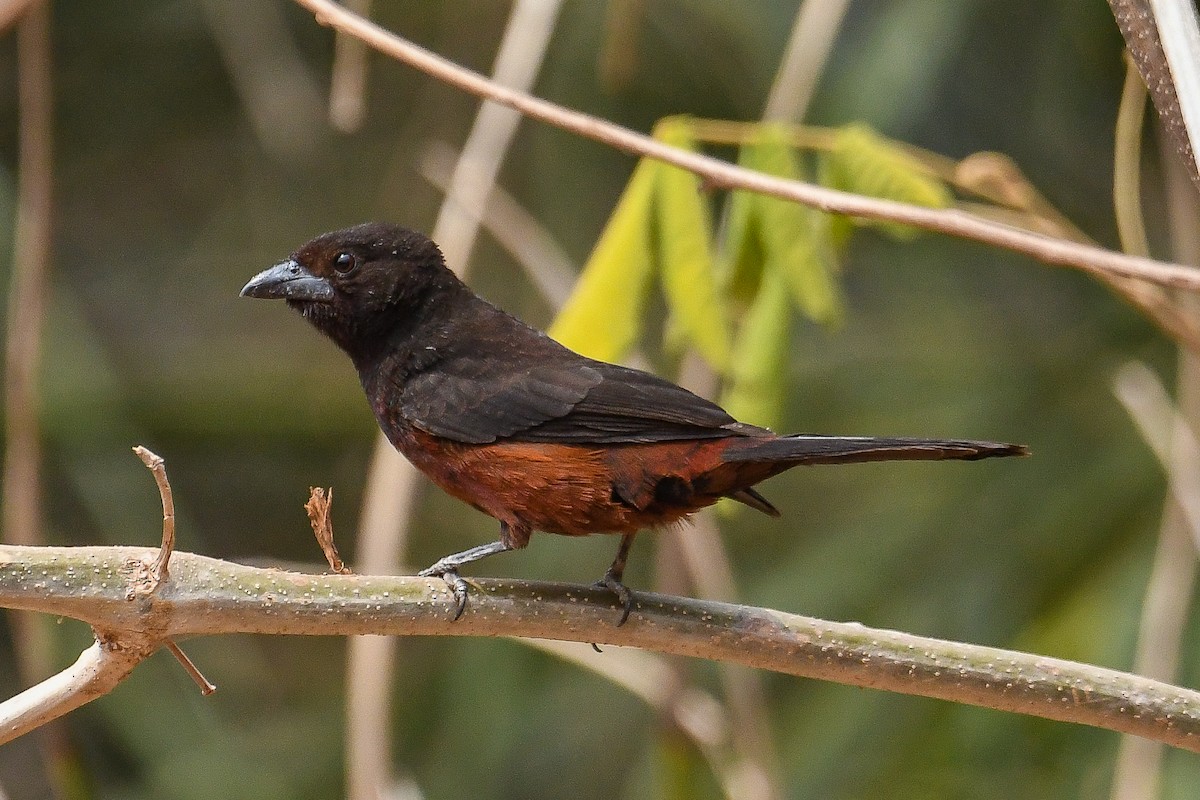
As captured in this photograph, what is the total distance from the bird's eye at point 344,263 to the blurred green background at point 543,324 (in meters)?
1.47

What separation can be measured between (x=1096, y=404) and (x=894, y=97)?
4.34 feet

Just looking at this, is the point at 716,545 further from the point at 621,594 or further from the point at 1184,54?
the point at 1184,54

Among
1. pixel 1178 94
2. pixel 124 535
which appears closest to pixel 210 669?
pixel 124 535

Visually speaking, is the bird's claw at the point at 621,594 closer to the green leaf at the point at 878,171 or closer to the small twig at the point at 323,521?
the small twig at the point at 323,521

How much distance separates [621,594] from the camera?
80.4 inches

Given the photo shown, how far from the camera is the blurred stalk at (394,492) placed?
113 inches

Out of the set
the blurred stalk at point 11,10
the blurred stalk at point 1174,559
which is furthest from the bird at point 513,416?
the blurred stalk at point 1174,559

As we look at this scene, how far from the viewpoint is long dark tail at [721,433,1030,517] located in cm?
185

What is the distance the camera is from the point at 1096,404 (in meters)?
4.54

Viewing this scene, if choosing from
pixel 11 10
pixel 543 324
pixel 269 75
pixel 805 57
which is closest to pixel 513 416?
pixel 11 10

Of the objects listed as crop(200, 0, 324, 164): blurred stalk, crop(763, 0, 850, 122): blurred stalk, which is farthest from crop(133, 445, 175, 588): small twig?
crop(200, 0, 324, 164): blurred stalk

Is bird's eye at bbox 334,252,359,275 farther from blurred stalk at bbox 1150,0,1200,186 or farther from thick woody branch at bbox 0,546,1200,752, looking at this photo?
blurred stalk at bbox 1150,0,1200,186

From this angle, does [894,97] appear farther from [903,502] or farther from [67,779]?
[67,779]

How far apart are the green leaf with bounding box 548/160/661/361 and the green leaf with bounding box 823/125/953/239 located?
0.37m
